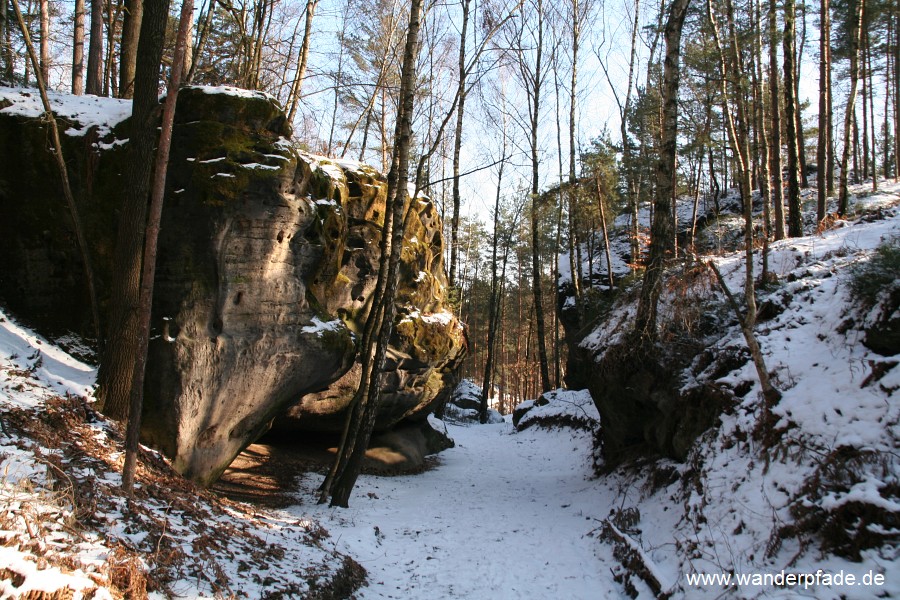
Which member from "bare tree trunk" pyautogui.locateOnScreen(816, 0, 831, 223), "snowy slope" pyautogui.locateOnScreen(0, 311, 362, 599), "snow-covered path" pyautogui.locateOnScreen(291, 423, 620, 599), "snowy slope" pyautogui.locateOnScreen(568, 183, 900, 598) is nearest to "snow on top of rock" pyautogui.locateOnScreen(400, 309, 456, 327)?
"snow-covered path" pyautogui.locateOnScreen(291, 423, 620, 599)

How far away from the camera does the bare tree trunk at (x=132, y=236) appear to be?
655 cm

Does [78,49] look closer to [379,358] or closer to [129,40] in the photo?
[129,40]

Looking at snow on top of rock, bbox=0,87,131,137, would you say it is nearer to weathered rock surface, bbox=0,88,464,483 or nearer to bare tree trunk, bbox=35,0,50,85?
weathered rock surface, bbox=0,88,464,483

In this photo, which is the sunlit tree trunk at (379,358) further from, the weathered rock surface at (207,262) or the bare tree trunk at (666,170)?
the bare tree trunk at (666,170)

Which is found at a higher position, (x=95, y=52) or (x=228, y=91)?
(x=95, y=52)

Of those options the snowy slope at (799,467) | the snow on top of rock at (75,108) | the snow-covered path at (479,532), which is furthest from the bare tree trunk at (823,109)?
the snow on top of rock at (75,108)

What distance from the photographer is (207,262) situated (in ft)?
25.6

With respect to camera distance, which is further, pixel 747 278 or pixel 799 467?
pixel 747 278

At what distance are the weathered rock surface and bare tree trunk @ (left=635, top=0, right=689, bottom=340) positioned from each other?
5924 mm

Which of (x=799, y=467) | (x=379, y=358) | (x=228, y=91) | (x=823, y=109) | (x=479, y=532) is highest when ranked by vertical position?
(x=823, y=109)

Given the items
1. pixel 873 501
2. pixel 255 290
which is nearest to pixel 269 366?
pixel 255 290

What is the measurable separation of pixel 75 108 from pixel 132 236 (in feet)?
12.0

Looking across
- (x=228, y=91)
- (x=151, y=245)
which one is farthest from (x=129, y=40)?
Answer: (x=151, y=245)

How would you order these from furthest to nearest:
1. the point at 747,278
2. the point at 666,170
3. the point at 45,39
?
the point at 45,39
the point at 666,170
the point at 747,278
